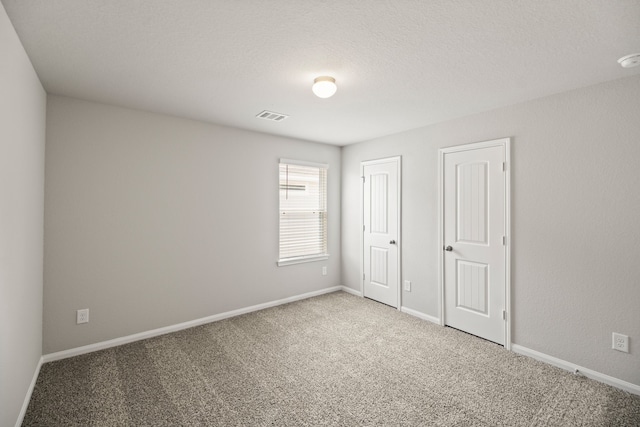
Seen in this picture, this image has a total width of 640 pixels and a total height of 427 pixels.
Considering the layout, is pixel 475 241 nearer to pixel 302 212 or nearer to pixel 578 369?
pixel 578 369

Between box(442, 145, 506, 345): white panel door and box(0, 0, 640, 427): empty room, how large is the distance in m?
0.02

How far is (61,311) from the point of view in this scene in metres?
2.78

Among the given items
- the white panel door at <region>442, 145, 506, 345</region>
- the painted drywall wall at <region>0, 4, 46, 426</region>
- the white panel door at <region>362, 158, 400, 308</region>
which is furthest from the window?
the painted drywall wall at <region>0, 4, 46, 426</region>

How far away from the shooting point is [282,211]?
14.4 ft

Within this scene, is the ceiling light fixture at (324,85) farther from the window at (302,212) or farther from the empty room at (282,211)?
the window at (302,212)

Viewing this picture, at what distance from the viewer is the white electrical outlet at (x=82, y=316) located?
2855 millimetres

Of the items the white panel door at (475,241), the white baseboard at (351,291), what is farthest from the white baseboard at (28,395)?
the white panel door at (475,241)

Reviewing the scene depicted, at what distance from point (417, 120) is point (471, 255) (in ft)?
5.50

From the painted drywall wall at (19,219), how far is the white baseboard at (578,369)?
3931mm

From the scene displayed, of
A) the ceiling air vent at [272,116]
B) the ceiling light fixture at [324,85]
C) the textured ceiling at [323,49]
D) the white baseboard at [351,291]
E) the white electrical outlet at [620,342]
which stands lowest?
the white baseboard at [351,291]

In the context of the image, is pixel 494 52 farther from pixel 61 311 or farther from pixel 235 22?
pixel 61 311

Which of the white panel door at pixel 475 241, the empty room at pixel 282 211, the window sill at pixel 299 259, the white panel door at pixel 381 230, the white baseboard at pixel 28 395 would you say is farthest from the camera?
the window sill at pixel 299 259

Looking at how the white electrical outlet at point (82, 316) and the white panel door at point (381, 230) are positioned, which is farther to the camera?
the white panel door at point (381, 230)

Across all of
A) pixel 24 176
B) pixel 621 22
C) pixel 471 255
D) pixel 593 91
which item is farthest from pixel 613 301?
pixel 24 176
